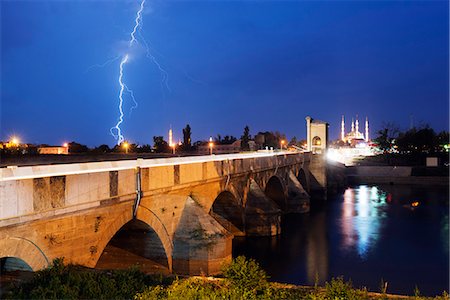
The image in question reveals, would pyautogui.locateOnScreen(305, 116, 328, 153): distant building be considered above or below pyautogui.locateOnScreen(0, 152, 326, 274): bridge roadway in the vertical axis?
above

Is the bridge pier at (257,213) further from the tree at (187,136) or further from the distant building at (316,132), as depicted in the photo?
the tree at (187,136)

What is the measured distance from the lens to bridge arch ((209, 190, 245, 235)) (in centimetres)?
2480

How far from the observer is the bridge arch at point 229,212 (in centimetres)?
2480

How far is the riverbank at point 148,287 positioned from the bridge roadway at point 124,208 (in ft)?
2.55

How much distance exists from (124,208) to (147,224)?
71.6 inches

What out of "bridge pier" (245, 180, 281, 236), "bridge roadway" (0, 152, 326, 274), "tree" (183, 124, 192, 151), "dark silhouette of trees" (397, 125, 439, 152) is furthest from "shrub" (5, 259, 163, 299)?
"dark silhouette of trees" (397, 125, 439, 152)

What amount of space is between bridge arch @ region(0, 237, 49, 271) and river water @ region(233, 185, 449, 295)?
13.4 m

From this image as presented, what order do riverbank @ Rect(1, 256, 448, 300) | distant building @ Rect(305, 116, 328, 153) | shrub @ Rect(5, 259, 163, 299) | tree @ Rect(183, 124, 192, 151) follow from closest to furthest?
shrub @ Rect(5, 259, 163, 299)
riverbank @ Rect(1, 256, 448, 300)
distant building @ Rect(305, 116, 328, 153)
tree @ Rect(183, 124, 192, 151)

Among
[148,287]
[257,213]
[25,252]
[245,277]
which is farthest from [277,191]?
[25,252]

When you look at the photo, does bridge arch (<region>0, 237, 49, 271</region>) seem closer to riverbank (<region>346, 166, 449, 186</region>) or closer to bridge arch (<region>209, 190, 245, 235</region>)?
bridge arch (<region>209, 190, 245, 235</region>)

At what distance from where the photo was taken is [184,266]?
16.2 metres

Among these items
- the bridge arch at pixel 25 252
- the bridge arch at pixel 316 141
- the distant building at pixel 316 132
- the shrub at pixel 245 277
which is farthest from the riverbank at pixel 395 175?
the bridge arch at pixel 25 252

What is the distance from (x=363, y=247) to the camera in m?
26.4

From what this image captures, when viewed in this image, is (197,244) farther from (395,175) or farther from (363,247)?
(395,175)
